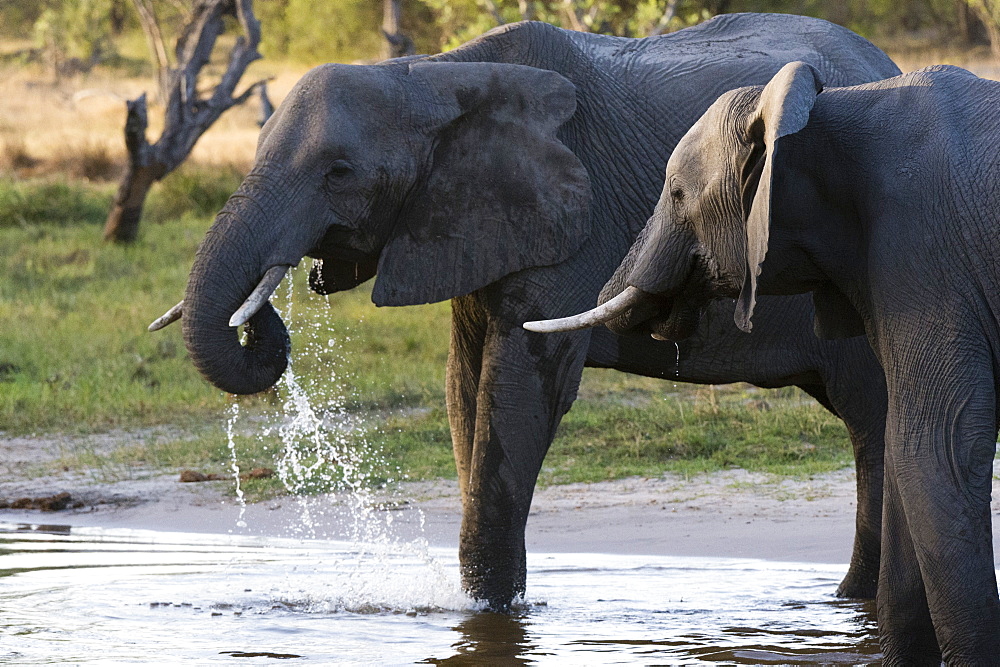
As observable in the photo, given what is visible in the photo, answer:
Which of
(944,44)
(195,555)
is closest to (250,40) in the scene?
(195,555)

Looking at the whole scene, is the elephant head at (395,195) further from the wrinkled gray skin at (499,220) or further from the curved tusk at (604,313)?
the curved tusk at (604,313)

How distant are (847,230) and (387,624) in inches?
86.5

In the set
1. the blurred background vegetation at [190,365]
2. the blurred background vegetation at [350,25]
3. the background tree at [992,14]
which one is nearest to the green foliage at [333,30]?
the blurred background vegetation at [350,25]

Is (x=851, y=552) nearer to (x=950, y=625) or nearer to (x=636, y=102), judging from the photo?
(x=636, y=102)

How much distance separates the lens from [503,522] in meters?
4.85

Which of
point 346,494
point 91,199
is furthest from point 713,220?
point 91,199

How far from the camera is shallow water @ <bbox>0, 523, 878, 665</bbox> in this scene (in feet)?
14.9

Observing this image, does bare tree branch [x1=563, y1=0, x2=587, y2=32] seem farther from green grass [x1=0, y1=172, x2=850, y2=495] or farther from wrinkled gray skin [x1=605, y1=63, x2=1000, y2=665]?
wrinkled gray skin [x1=605, y1=63, x2=1000, y2=665]

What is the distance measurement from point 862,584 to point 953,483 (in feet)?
6.50

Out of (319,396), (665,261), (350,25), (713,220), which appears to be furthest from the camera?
(350,25)

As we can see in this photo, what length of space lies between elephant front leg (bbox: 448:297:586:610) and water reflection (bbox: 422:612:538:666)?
8 cm

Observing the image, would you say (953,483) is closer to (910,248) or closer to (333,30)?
(910,248)

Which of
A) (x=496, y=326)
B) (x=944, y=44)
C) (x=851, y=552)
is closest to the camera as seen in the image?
(x=496, y=326)

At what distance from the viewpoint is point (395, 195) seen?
470cm
